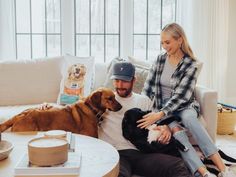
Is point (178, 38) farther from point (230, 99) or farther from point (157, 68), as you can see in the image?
point (230, 99)

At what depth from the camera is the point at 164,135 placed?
2209 mm

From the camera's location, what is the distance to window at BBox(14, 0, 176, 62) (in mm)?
4062

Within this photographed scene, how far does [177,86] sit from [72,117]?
2.57 feet

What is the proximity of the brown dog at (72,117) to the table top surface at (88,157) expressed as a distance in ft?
0.86

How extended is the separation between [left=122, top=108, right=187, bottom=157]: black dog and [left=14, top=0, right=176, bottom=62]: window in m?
2.07

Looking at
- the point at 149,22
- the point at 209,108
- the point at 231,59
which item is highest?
the point at 149,22

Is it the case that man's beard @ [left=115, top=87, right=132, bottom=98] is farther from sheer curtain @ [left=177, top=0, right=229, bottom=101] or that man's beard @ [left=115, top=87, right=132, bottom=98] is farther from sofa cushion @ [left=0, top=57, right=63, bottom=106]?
sheer curtain @ [left=177, top=0, right=229, bottom=101]

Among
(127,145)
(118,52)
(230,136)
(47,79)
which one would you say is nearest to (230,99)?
(230,136)

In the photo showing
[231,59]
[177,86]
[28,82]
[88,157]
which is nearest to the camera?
[88,157]

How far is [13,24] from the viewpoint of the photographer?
396cm

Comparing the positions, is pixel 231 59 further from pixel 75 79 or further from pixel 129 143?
pixel 129 143

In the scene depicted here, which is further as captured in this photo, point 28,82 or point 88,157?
point 28,82

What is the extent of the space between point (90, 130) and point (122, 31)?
2146 millimetres

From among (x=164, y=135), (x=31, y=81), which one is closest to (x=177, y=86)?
(x=164, y=135)
